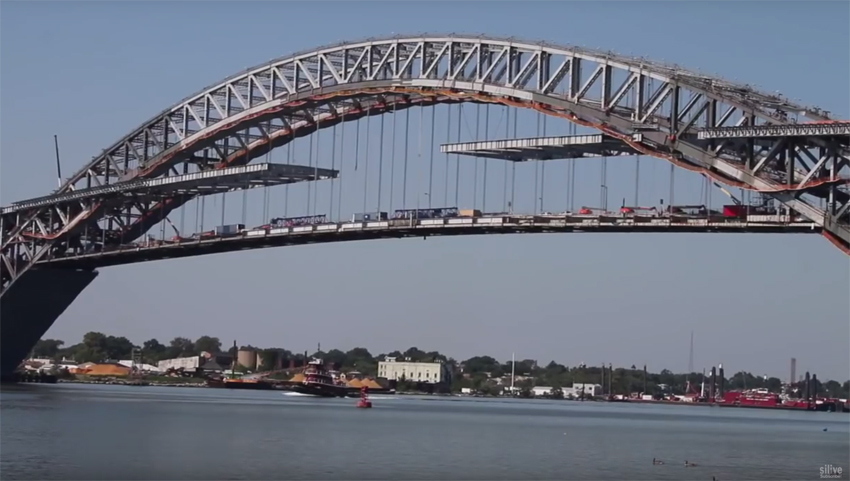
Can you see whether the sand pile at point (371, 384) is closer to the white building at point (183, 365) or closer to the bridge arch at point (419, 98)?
the white building at point (183, 365)

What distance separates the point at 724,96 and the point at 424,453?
20.4 m

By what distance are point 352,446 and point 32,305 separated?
58916 millimetres

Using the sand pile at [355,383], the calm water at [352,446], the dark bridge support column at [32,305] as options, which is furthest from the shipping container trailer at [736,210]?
the sand pile at [355,383]

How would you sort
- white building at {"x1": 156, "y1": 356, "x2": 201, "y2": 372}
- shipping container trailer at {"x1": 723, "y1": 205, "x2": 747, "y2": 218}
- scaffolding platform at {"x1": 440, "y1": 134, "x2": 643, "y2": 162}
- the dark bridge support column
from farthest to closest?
white building at {"x1": 156, "y1": 356, "x2": 201, "y2": 372} → the dark bridge support column → scaffolding platform at {"x1": 440, "y1": 134, "x2": 643, "y2": 162} → shipping container trailer at {"x1": 723, "y1": 205, "x2": 747, "y2": 218}

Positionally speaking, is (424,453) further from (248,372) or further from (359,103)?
(248,372)

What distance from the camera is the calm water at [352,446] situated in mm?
49594

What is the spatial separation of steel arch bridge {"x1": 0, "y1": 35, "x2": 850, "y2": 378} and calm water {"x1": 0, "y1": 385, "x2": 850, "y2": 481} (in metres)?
12.5

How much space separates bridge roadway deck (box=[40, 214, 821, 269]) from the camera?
67562mm

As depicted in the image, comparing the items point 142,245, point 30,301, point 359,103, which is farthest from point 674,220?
point 30,301

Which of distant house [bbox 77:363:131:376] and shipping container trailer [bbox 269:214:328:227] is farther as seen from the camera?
distant house [bbox 77:363:131:376]

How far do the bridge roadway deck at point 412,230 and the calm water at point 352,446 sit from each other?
9944mm

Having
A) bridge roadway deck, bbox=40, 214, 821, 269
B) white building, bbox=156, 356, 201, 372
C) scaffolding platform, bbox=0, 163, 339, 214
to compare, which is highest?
scaffolding platform, bbox=0, 163, 339, 214

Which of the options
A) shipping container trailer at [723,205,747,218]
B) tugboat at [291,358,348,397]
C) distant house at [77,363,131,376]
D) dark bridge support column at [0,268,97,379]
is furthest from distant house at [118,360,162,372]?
shipping container trailer at [723,205,747,218]

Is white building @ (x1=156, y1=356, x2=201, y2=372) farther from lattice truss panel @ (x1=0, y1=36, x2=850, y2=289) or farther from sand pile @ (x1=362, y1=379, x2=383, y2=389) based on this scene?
lattice truss panel @ (x1=0, y1=36, x2=850, y2=289)
